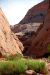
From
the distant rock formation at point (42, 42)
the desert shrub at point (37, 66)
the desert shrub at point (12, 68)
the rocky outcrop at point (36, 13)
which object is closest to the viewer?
the desert shrub at point (12, 68)

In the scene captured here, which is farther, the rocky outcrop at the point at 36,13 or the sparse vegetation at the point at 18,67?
the rocky outcrop at the point at 36,13

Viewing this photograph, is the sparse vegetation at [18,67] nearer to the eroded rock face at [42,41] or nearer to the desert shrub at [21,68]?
the desert shrub at [21,68]

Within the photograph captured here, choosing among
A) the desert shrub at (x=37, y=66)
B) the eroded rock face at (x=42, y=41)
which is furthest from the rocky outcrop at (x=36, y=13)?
the desert shrub at (x=37, y=66)

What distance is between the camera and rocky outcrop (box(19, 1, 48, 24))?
7457 centimetres

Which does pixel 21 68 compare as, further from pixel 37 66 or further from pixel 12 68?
pixel 37 66

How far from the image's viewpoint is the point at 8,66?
1076 centimetres

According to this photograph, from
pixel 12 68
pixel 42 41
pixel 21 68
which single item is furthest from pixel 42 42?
pixel 12 68

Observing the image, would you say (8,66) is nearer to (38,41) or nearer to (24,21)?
(38,41)

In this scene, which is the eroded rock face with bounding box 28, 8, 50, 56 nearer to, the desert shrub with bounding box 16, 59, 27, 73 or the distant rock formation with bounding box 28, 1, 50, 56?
the distant rock formation with bounding box 28, 1, 50, 56

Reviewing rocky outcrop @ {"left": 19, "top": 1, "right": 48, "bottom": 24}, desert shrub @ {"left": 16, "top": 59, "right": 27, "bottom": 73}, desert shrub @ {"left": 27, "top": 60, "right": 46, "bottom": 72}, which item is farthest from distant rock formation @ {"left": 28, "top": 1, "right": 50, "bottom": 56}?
rocky outcrop @ {"left": 19, "top": 1, "right": 48, "bottom": 24}

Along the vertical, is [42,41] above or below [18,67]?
above

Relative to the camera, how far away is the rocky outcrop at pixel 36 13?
74.6 m

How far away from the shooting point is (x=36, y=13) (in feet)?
261

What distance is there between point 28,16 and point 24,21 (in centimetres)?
249
